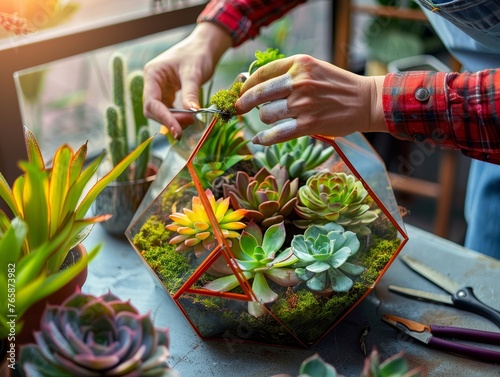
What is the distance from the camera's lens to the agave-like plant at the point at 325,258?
66 cm

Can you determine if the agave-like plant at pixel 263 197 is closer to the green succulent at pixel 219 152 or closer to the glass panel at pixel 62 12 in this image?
the green succulent at pixel 219 152

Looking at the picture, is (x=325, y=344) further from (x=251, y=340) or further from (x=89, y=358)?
(x=89, y=358)

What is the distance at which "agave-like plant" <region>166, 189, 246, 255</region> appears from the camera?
68 centimetres

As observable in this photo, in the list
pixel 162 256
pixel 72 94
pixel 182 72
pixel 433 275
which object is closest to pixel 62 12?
pixel 182 72

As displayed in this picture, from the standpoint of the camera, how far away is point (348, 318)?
0.75 metres

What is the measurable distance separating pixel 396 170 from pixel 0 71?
1489 mm

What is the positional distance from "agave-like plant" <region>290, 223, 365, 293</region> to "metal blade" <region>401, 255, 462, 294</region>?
17 centimetres

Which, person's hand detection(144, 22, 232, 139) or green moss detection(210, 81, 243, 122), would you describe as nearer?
green moss detection(210, 81, 243, 122)

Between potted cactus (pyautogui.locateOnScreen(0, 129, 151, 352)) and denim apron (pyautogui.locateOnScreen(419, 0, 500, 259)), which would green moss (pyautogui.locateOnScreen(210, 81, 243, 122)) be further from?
denim apron (pyautogui.locateOnScreen(419, 0, 500, 259))

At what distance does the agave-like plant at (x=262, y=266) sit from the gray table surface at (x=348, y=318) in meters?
0.07

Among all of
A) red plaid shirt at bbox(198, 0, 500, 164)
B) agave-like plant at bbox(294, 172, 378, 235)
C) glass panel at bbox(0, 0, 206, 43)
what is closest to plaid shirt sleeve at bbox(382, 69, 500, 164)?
red plaid shirt at bbox(198, 0, 500, 164)

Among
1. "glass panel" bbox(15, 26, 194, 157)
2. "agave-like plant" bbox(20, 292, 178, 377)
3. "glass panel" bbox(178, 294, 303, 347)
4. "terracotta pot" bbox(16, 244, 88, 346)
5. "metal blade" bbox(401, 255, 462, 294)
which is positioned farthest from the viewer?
"glass panel" bbox(15, 26, 194, 157)

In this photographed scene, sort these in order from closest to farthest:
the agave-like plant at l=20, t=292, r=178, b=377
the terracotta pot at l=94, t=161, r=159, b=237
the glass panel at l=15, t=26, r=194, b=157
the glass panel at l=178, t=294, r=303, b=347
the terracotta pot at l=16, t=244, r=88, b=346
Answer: the agave-like plant at l=20, t=292, r=178, b=377, the terracotta pot at l=16, t=244, r=88, b=346, the glass panel at l=178, t=294, r=303, b=347, the terracotta pot at l=94, t=161, r=159, b=237, the glass panel at l=15, t=26, r=194, b=157

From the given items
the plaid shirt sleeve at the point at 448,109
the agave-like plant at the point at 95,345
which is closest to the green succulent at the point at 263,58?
the plaid shirt sleeve at the point at 448,109
